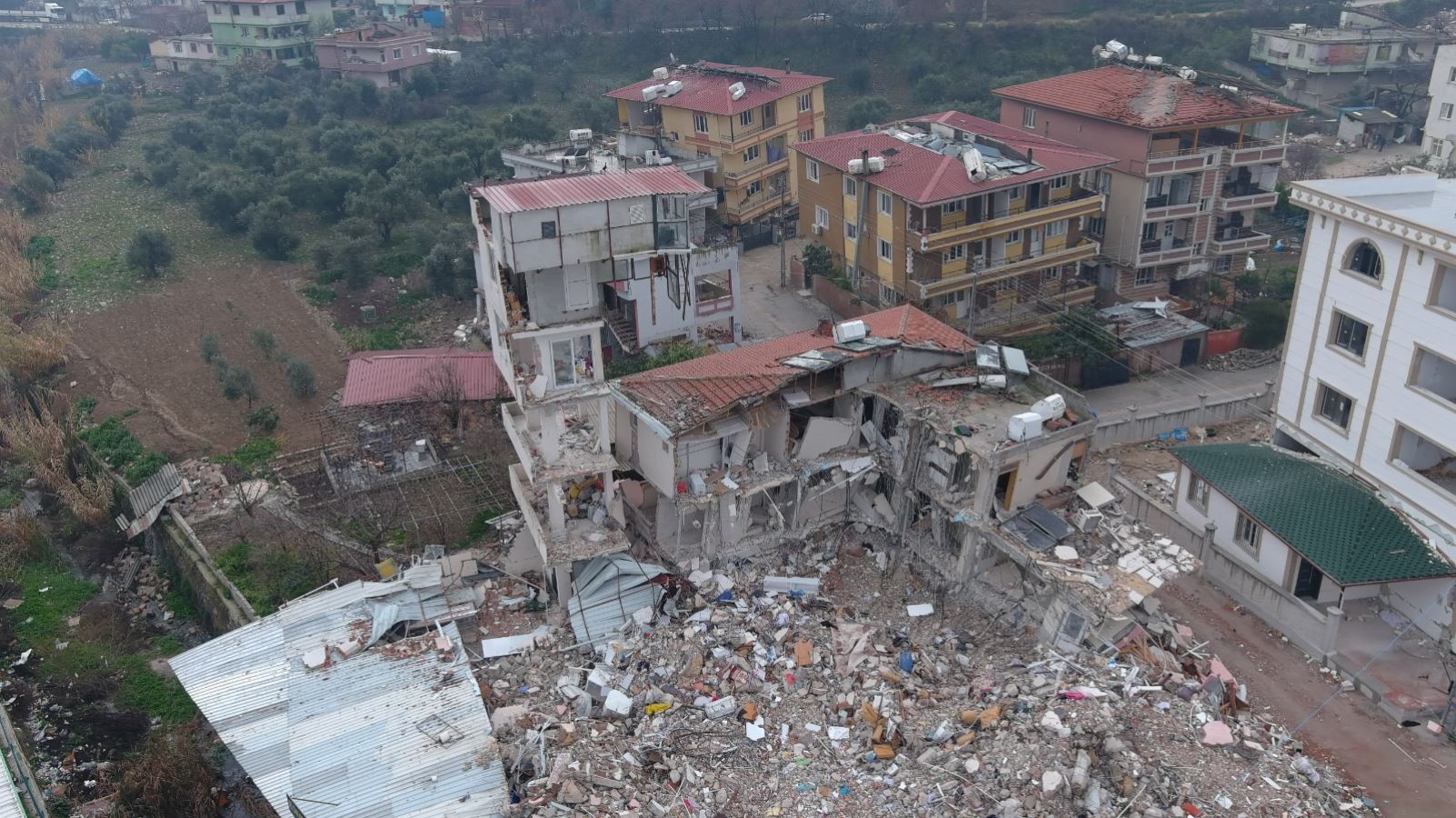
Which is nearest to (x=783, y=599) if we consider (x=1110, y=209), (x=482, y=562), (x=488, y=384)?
(x=482, y=562)

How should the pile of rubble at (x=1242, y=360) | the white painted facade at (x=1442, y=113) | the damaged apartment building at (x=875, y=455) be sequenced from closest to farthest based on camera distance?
the damaged apartment building at (x=875, y=455) → the pile of rubble at (x=1242, y=360) → the white painted facade at (x=1442, y=113)

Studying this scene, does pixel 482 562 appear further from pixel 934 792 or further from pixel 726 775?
pixel 934 792

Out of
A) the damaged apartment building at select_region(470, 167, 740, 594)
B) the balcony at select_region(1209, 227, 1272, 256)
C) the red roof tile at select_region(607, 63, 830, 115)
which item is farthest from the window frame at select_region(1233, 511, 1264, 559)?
the red roof tile at select_region(607, 63, 830, 115)

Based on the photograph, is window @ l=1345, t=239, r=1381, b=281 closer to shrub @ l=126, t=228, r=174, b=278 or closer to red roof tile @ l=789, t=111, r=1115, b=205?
red roof tile @ l=789, t=111, r=1115, b=205

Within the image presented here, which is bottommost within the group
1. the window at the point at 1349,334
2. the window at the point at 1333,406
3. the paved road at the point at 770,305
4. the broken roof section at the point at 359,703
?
the paved road at the point at 770,305

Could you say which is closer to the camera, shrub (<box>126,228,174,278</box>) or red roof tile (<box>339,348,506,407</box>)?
red roof tile (<box>339,348,506,407</box>)

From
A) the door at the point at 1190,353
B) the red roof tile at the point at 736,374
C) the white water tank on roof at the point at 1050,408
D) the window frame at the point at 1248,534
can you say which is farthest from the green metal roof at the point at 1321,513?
the door at the point at 1190,353

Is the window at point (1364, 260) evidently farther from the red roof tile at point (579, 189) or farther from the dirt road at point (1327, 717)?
the red roof tile at point (579, 189)
